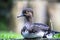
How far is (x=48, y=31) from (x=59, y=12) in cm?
362

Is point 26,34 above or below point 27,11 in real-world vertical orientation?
below

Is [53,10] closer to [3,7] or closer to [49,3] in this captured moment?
[49,3]

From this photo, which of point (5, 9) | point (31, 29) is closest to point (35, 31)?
point (31, 29)

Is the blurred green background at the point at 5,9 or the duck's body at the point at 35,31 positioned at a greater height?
the duck's body at the point at 35,31

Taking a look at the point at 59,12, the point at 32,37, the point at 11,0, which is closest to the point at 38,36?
the point at 32,37

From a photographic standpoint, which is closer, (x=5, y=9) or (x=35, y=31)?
(x=35, y=31)

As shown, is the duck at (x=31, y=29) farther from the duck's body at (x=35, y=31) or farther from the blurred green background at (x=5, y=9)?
the blurred green background at (x=5, y=9)

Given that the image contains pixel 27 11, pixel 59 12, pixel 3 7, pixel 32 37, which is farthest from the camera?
pixel 3 7

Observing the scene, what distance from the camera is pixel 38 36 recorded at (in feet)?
8.30

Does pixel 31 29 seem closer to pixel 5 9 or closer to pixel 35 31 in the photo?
pixel 35 31

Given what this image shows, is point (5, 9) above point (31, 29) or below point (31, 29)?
below

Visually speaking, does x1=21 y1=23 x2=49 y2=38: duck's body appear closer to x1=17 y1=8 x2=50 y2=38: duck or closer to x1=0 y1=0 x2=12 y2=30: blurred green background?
x1=17 y1=8 x2=50 y2=38: duck

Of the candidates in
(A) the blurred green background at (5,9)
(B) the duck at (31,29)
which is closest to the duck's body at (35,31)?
(B) the duck at (31,29)

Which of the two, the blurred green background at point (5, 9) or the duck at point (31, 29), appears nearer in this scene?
the duck at point (31, 29)
